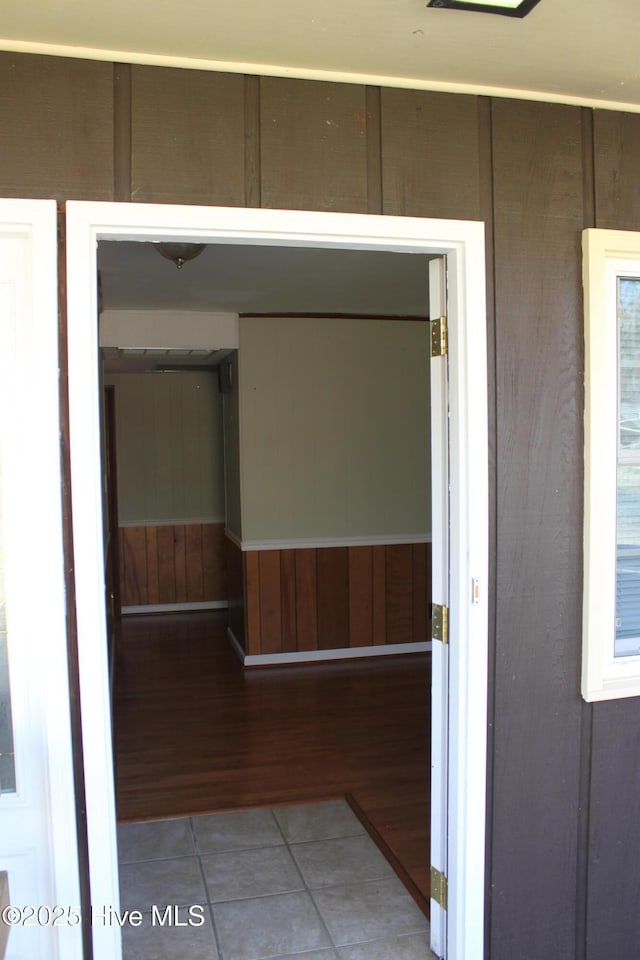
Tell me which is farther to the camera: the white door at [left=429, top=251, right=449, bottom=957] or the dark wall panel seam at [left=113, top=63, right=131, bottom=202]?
the white door at [left=429, top=251, right=449, bottom=957]

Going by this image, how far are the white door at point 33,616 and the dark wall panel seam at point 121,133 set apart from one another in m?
0.17

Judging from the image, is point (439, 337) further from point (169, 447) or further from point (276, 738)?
point (169, 447)

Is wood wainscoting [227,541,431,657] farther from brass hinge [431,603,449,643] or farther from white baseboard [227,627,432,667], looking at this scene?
brass hinge [431,603,449,643]

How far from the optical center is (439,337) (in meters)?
2.20

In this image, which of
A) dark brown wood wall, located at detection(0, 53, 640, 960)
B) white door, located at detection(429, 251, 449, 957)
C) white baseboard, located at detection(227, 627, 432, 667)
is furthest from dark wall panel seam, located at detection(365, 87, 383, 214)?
white baseboard, located at detection(227, 627, 432, 667)

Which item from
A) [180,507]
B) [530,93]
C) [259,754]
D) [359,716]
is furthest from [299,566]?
[530,93]

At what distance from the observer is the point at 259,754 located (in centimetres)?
401

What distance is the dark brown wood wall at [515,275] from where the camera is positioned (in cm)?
190

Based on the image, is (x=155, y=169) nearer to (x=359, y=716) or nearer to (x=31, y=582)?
(x=31, y=582)

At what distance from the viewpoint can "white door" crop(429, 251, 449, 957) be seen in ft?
7.23

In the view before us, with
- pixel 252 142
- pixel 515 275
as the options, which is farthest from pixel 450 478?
pixel 252 142

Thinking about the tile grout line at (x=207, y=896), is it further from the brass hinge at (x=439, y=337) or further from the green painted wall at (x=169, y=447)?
the green painted wall at (x=169, y=447)

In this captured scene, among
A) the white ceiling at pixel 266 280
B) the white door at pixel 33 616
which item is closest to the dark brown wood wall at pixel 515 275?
the white door at pixel 33 616

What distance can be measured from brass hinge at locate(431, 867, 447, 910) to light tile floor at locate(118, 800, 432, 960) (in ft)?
0.76
